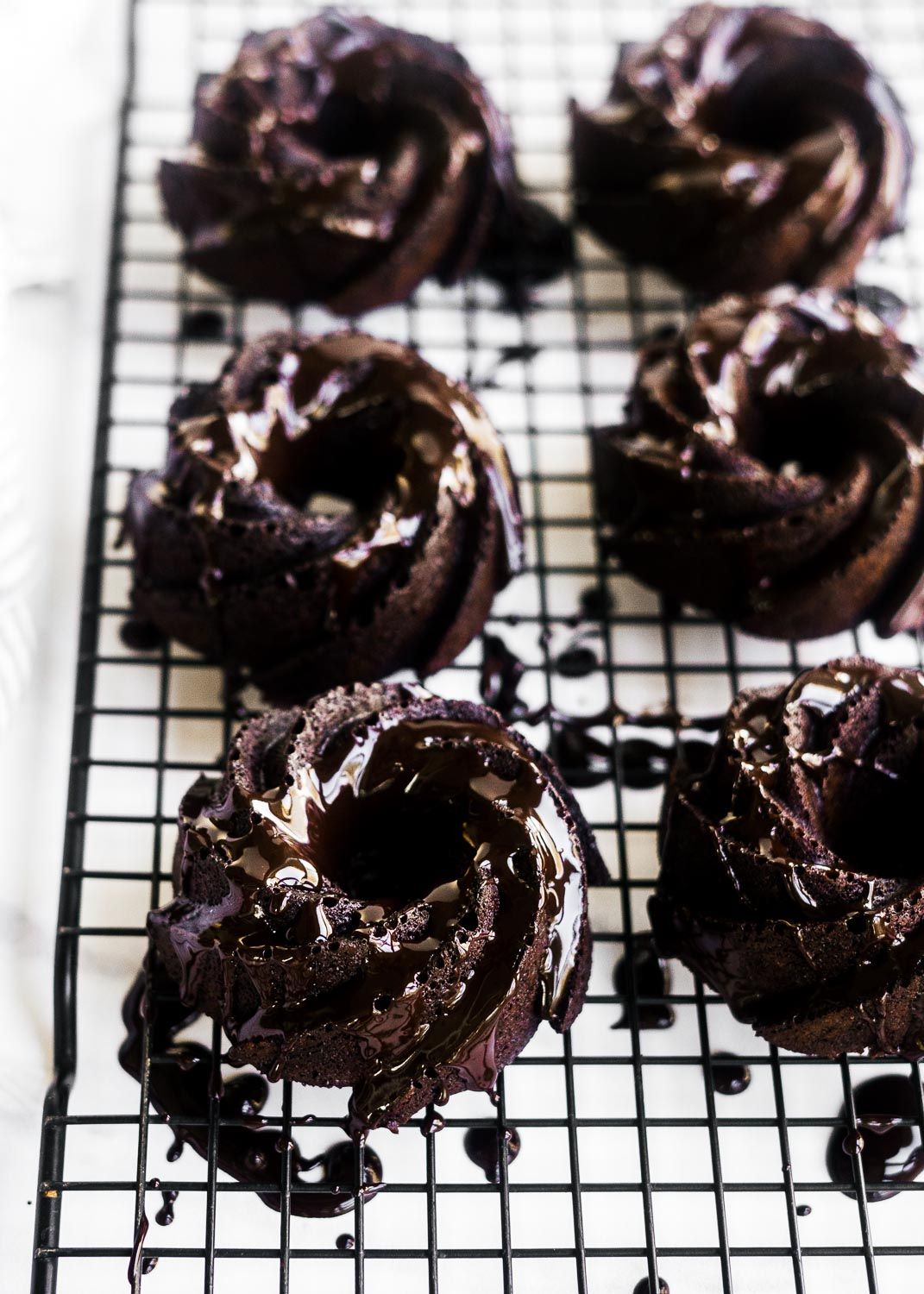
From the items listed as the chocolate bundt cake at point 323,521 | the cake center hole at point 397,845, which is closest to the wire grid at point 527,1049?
the chocolate bundt cake at point 323,521

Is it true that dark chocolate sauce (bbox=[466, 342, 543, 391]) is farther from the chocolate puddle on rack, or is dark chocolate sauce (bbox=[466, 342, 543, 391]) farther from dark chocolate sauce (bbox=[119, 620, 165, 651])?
dark chocolate sauce (bbox=[119, 620, 165, 651])

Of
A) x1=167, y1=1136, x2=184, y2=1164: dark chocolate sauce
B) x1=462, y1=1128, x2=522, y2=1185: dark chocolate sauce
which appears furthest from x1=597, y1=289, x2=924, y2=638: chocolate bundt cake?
x1=167, y1=1136, x2=184, y2=1164: dark chocolate sauce

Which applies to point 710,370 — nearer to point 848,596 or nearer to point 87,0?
point 848,596

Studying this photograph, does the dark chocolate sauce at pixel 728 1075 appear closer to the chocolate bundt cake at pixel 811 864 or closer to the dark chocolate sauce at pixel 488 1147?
the chocolate bundt cake at pixel 811 864

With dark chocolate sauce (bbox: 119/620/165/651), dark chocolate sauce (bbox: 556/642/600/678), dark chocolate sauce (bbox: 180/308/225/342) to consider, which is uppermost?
dark chocolate sauce (bbox: 180/308/225/342)

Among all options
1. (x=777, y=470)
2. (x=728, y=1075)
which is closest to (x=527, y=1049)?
(x=728, y=1075)

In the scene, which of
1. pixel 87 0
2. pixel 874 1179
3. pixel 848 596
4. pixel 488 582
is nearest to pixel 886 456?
pixel 848 596
